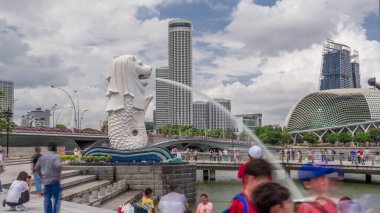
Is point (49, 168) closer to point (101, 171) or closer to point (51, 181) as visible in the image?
point (51, 181)

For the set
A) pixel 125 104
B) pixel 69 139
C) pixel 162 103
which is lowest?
pixel 69 139

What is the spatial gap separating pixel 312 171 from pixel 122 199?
15.6 m

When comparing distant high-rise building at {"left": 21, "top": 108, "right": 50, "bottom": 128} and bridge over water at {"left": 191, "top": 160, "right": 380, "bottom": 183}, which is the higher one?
distant high-rise building at {"left": 21, "top": 108, "right": 50, "bottom": 128}

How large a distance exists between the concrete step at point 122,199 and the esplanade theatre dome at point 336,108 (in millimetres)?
112857

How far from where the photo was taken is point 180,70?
160m

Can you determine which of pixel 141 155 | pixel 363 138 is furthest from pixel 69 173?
pixel 363 138

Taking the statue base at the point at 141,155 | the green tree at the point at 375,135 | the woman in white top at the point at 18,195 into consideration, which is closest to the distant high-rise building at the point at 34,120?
the statue base at the point at 141,155

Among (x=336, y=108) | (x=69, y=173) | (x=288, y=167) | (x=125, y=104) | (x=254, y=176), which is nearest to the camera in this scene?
(x=254, y=176)

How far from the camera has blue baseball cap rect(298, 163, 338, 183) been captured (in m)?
A: 3.71

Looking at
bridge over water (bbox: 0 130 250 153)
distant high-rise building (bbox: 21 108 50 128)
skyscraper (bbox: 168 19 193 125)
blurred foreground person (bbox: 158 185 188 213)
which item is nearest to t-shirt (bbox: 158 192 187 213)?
blurred foreground person (bbox: 158 185 188 213)

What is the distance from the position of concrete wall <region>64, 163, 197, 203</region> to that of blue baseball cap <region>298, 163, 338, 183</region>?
1900cm

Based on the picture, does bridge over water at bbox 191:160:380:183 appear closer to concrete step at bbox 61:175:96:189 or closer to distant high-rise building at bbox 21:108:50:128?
concrete step at bbox 61:175:96:189

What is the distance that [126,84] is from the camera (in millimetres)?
27266

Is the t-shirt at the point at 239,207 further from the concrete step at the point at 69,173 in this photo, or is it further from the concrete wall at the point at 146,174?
the concrete wall at the point at 146,174
